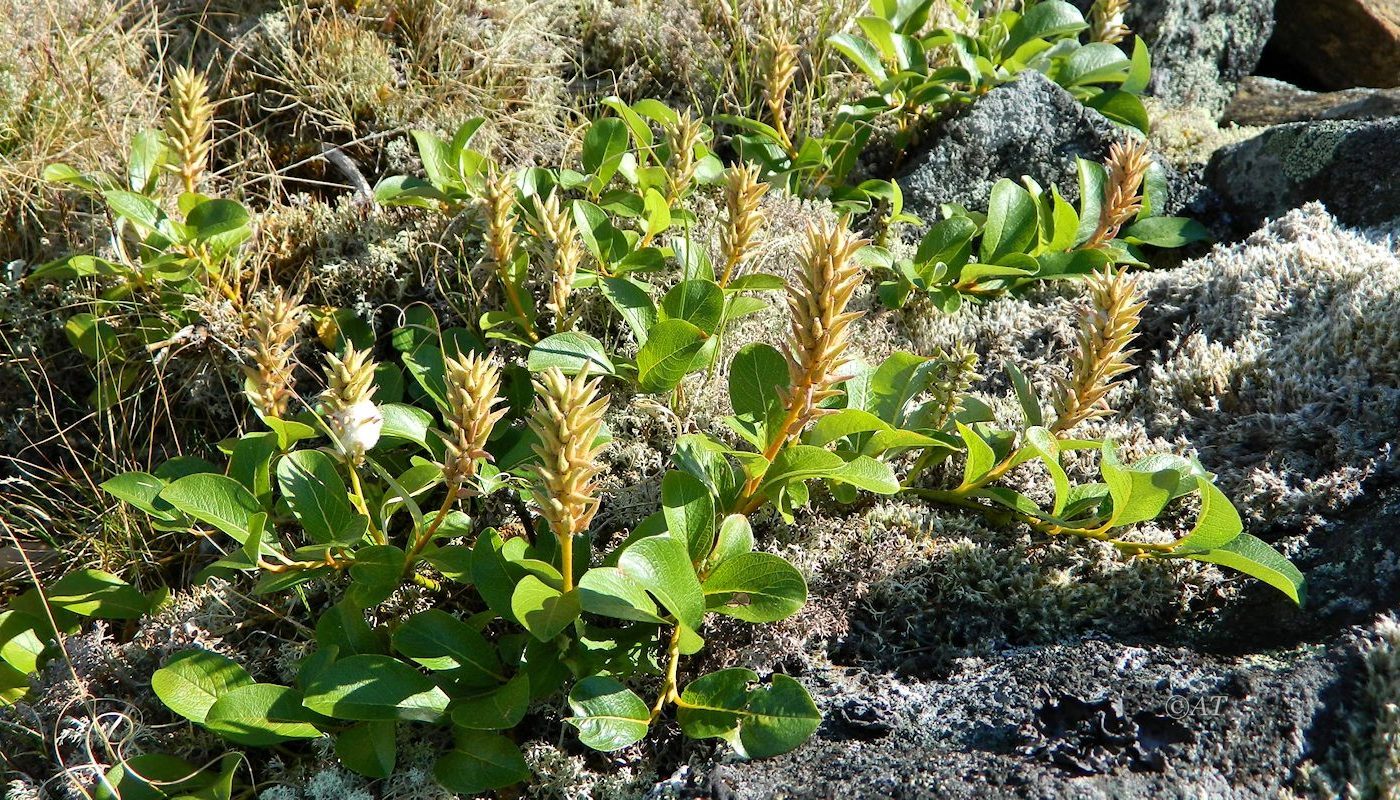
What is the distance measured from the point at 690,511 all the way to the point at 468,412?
533 mm

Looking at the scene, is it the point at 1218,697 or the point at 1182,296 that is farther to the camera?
the point at 1182,296

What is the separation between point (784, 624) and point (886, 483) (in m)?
0.44

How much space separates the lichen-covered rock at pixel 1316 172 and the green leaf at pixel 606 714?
3005 mm

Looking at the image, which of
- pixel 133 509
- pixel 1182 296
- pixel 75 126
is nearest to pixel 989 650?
pixel 1182 296

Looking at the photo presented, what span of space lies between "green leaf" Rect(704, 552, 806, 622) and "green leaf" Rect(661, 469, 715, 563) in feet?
0.21

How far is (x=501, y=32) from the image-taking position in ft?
13.9

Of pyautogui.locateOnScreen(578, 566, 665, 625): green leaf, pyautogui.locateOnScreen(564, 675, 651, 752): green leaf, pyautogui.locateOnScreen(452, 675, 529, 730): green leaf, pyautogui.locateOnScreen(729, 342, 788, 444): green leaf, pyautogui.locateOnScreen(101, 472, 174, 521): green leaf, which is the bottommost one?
pyautogui.locateOnScreen(452, 675, 529, 730): green leaf

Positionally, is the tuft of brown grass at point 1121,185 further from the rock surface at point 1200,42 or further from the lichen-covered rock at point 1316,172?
the rock surface at point 1200,42

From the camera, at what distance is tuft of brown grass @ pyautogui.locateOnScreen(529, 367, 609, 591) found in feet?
5.98

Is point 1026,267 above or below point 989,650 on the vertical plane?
above

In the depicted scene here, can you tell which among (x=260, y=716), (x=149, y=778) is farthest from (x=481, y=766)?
(x=149, y=778)

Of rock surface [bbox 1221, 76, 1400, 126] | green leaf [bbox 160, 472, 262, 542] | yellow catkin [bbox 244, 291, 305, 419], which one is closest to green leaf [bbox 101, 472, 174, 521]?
green leaf [bbox 160, 472, 262, 542]

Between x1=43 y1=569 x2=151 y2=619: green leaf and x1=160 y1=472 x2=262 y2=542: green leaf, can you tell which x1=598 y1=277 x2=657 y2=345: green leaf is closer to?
x1=160 y1=472 x2=262 y2=542: green leaf

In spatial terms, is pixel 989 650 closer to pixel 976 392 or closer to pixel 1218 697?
pixel 1218 697
